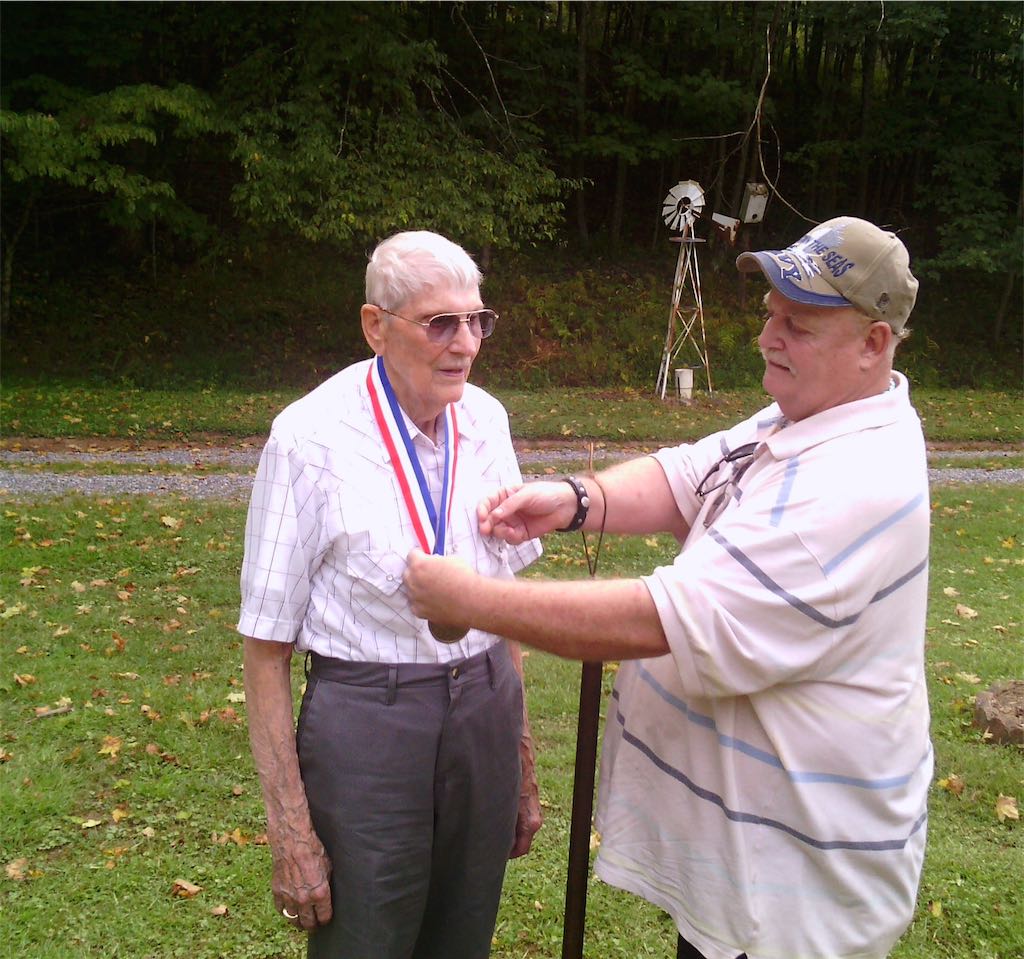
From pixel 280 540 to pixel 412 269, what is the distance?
71cm

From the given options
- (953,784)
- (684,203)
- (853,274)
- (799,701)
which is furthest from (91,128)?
(799,701)

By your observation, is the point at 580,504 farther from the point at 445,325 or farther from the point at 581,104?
the point at 581,104

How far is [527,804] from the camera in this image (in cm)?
293

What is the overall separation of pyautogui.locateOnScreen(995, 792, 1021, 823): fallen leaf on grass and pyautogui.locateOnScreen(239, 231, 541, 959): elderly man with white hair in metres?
3.26

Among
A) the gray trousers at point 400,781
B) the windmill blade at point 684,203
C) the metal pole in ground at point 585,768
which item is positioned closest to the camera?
the gray trousers at point 400,781

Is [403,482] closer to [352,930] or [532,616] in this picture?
[532,616]

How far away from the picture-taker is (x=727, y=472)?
239cm

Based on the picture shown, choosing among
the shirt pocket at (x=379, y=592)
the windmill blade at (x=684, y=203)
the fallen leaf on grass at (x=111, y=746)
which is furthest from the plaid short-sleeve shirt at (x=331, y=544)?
the windmill blade at (x=684, y=203)

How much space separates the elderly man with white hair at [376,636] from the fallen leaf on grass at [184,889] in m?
1.71

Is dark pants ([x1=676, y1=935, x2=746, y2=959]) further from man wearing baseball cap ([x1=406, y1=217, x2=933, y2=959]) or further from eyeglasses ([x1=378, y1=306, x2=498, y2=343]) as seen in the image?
eyeglasses ([x1=378, y1=306, x2=498, y2=343])

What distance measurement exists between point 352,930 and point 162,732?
3.19 meters

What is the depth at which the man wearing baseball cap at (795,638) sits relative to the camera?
1929 millimetres

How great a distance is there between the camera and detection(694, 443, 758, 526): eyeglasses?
89.9 inches

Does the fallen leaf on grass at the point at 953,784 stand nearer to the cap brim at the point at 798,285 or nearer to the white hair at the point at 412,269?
the cap brim at the point at 798,285
